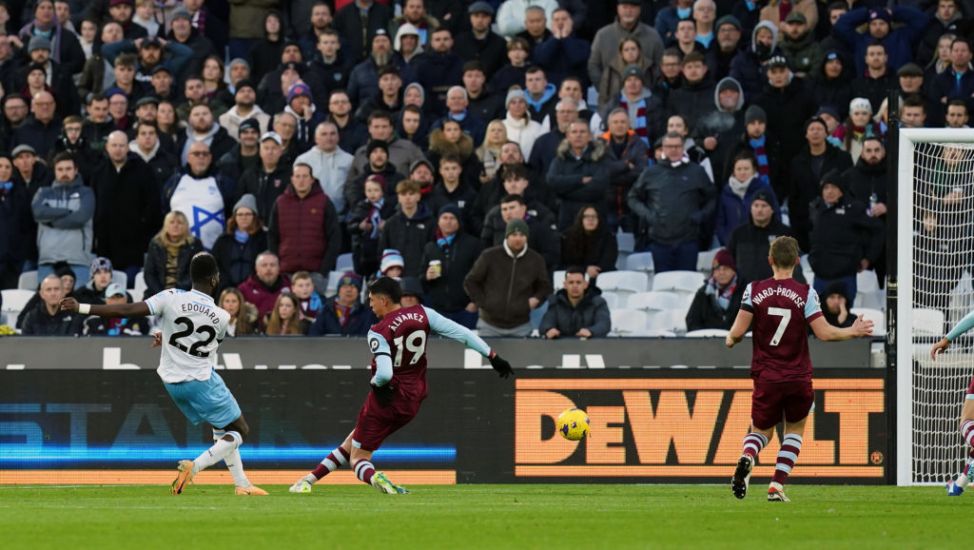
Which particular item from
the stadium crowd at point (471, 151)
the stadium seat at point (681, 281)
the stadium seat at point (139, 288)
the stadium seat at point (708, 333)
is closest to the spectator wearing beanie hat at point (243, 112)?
the stadium crowd at point (471, 151)

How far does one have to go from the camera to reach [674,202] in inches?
795

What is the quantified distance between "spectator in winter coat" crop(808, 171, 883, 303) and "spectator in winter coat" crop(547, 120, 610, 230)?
2494 millimetres

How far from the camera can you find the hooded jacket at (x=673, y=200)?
66.3ft

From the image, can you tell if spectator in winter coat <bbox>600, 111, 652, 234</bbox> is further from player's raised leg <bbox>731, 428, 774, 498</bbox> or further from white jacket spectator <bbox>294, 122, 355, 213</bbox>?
player's raised leg <bbox>731, 428, 774, 498</bbox>

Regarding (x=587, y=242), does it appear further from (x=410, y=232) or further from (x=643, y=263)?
(x=410, y=232)

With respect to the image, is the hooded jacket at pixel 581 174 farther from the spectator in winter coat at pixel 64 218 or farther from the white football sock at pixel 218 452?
the white football sock at pixel 218 452

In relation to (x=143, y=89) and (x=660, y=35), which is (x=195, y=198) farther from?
(x=660, y=35)

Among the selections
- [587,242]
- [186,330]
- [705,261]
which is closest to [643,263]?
[705,261]

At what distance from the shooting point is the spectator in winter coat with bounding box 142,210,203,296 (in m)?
20.1

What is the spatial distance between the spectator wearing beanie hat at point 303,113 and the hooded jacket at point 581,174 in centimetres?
338

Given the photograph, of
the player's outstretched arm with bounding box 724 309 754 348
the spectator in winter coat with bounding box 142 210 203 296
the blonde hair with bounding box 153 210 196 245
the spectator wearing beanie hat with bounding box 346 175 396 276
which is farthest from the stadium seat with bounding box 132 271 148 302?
the player's outstretched arm with bounding box 724 309 754 348

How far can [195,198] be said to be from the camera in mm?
21250

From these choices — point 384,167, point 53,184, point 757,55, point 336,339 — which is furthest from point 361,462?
point 757,55

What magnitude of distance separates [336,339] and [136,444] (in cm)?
228
